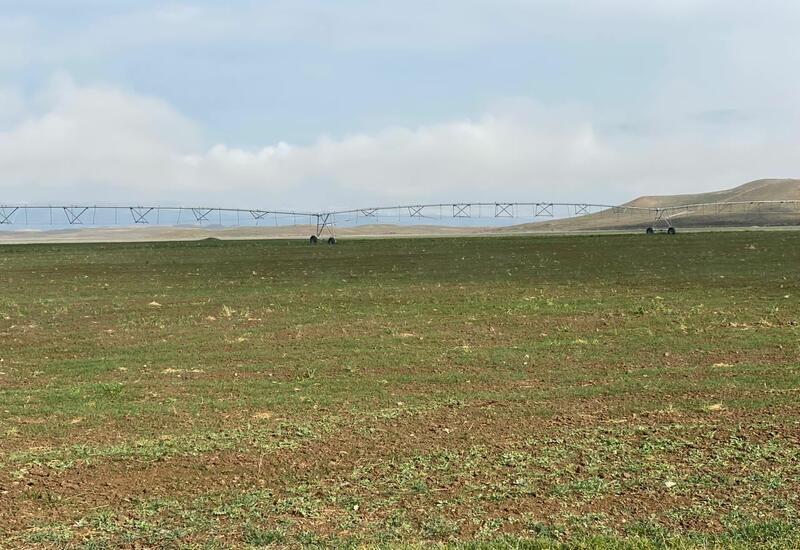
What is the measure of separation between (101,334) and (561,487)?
514 inches

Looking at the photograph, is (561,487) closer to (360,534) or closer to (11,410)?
(360,534)

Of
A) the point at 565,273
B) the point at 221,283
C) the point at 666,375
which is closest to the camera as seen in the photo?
the point at 666,375

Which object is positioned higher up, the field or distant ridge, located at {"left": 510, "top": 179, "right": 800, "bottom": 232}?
distant ridge, located at {"left": 510, "top": 179, "right": 800, "bottom": 232}

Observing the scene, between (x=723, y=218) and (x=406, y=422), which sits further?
(x=723, y=218)

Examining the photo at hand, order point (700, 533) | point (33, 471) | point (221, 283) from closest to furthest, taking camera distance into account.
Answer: point (700, 533) < point (33, 471) < point (221, 283)

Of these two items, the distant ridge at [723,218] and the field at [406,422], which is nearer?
the field at [406,422]

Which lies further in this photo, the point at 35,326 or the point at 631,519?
the point at 35,326

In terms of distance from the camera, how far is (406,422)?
1009 centimetres

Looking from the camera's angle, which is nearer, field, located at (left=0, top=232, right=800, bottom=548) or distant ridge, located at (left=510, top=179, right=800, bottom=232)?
field, located at (left=0, top=232, right=800, bottom=548)

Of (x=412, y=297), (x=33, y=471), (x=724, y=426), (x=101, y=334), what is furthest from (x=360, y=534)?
(x=412, y=297)

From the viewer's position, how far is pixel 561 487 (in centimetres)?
759

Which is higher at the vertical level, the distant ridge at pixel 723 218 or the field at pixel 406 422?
the distant ridge at pixel 723 218

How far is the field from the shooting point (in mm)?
6871

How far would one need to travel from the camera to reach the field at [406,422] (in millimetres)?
6871
